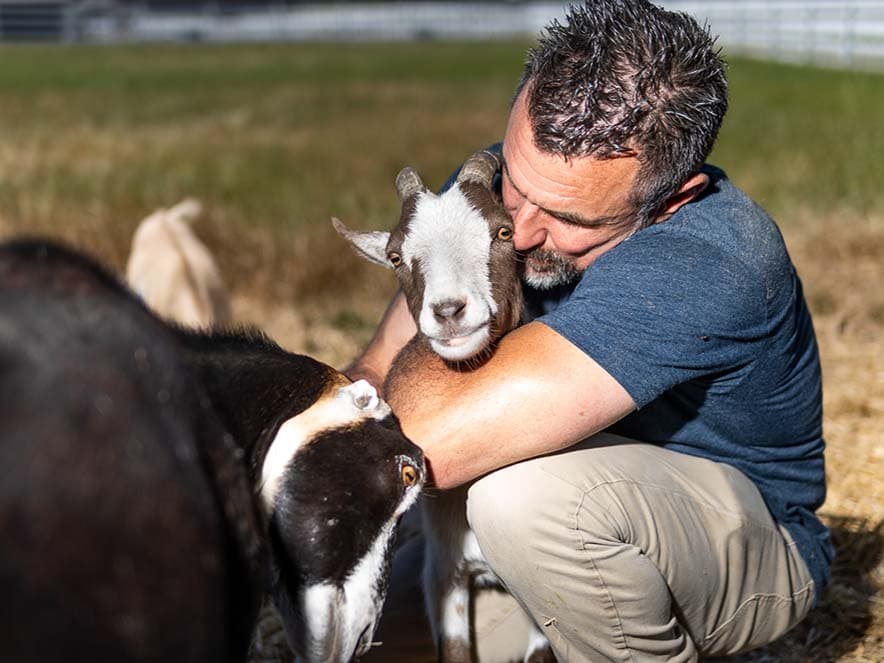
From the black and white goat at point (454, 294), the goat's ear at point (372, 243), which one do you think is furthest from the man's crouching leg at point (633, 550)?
the goat's ear at point (372, 243)

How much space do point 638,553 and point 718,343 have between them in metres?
0.57

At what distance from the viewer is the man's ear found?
11.8 ft

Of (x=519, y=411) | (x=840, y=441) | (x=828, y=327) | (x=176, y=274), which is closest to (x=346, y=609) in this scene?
(x=519, y=411)

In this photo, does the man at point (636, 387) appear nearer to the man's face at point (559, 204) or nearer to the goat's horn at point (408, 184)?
the man's face at point (559, 204)

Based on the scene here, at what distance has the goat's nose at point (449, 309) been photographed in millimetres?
3531

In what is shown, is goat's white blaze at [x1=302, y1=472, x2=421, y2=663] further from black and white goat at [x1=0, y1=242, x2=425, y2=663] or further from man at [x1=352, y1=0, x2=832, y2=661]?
man at [x1=352, y1=0, x2=832, y2=661]

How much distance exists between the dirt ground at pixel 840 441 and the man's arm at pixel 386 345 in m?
0.86

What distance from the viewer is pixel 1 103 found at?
22422 mm

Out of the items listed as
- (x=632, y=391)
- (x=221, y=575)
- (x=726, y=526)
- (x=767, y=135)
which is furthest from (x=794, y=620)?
(x=767, y=135)

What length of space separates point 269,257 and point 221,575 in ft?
24.8

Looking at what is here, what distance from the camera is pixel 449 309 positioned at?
3537 mm

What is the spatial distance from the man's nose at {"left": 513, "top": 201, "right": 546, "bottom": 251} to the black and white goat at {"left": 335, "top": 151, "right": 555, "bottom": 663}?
0.10ft

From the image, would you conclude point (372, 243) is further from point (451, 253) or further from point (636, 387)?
point (636, 387)

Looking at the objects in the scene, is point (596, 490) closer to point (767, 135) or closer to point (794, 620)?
point (794, 620)
